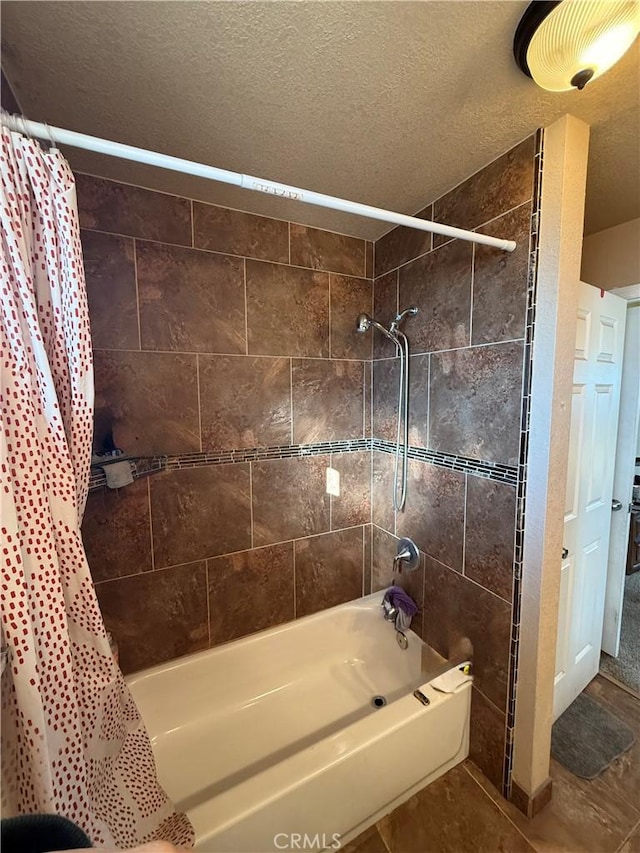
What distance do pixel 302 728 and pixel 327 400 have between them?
1.62m

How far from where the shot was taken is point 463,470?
142 cm

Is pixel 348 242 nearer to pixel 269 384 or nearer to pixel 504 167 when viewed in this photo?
pixel 504 167

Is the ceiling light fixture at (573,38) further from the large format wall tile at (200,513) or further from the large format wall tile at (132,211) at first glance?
the large format wall tile at (200,513)

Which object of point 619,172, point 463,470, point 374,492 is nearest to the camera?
point 619,172

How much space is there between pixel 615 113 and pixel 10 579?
2051mm

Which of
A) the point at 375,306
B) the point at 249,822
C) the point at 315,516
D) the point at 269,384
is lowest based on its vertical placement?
the point at 249,822

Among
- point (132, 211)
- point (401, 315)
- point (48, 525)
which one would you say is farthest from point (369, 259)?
point (48, 525)

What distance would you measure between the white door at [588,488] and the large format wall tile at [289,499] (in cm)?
119

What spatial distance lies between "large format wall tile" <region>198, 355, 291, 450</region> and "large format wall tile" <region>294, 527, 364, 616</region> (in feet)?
2.14

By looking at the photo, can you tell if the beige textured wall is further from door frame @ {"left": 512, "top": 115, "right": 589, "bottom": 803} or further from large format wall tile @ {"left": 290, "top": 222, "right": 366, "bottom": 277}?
large format wall tile @ {"left": 290, "top": 222, "right": 366, "bottom": 277}

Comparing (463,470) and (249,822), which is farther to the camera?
(463,470)

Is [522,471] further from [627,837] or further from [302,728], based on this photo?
[302,728]

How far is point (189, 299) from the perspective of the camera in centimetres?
150

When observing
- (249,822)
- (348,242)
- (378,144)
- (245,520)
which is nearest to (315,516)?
(245,520)
